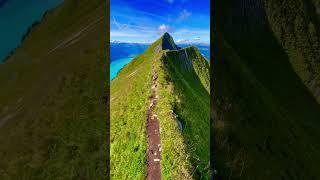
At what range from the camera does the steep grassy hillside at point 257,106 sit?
20.1m

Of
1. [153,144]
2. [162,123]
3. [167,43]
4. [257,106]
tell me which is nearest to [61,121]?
[162,123]

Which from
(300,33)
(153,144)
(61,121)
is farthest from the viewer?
(300,33)

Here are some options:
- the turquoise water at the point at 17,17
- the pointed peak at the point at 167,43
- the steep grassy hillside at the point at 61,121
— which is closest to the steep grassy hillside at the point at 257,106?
the pointed peak at the point at 167,43

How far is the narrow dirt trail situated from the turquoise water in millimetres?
54132

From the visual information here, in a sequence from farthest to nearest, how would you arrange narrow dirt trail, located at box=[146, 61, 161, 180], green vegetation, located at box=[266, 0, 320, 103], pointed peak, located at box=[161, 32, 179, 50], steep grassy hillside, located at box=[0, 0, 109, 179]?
green vegetation, located at box=[266, 0, 320, 103], pointed peak, located at box=[161, 32, 179, 50], steep grassy hillside, located at box=[0, 0, 109, 179], narrow dirt trail, located at box=[146, 61, 161, 180]

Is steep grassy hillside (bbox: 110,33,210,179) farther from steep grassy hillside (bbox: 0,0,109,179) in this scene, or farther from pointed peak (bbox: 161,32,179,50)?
steep grassy hillside (bbox: 0,0,109,179)

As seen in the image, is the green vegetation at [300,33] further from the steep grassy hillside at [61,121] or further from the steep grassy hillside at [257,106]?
the steep grassy hillside at [61,121]

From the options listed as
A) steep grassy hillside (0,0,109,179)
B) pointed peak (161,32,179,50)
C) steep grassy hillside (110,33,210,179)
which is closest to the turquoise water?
steep grassy hillside (0,0,109,179)

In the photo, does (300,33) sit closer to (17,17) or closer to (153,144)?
(153,144)

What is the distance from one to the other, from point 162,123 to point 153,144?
4.48 feet

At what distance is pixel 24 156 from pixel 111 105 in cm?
825

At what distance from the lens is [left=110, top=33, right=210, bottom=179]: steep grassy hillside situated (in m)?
14.7

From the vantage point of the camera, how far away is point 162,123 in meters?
16.6

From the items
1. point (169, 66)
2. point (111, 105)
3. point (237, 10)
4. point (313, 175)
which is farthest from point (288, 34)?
point (111, 105)
